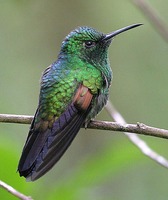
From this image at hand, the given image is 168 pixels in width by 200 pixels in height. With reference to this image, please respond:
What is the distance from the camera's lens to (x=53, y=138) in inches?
138

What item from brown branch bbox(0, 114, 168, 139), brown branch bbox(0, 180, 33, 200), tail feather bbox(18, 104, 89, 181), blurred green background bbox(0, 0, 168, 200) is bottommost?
blurred green background bbox(0, 0, 168, 200)

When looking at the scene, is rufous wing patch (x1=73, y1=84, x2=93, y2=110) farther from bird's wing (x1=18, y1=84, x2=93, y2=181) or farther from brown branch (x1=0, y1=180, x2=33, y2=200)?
brown branch (x1=0, y1=180, x2=33, y2=200)

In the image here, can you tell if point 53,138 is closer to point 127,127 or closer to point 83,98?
point 83,98

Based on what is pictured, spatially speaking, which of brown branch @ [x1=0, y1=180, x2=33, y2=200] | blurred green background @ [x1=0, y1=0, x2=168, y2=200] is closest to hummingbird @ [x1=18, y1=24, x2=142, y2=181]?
brown branch @ [x1=0, y1=180, x2=33, y2=200]

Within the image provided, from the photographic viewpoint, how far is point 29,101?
7785 millimetres

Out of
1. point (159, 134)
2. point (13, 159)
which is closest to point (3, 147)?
point (13, 159)

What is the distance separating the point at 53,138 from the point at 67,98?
1.31 ft

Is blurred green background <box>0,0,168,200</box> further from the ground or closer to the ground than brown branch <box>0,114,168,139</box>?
closer to the ground

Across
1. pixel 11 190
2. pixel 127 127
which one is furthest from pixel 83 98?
pixel 11 190

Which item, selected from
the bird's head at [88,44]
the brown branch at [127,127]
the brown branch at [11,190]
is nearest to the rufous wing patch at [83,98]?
the brown branch at [127,127]

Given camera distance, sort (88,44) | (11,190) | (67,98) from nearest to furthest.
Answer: (11,190) < (67,98) < (88,44)

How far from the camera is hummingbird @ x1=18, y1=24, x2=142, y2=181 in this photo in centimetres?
341

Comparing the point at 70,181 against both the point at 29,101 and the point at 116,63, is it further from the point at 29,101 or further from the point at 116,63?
the point at 116,63

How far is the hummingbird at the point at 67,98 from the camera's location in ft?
11.2
